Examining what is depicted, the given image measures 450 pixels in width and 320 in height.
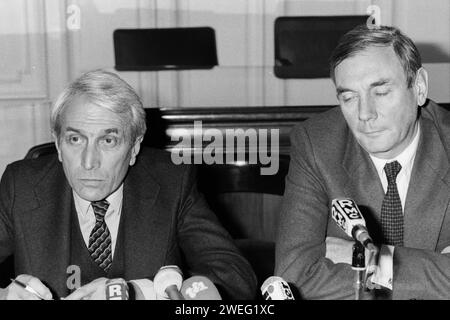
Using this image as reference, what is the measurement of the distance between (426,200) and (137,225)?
844 mm

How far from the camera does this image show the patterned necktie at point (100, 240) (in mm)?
2301

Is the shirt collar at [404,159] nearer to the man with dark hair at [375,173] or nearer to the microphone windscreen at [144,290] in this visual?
the man with dark hair at [375,173]

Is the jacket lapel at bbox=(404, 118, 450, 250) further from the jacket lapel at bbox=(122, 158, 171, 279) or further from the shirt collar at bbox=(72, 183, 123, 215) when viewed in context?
the shirt collar at bbox=(72, 183, 123, 215)

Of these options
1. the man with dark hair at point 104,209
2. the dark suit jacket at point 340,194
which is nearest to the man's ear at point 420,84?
the dark suit jacket at point 340,194

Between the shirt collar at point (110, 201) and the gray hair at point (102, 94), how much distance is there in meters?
0.19

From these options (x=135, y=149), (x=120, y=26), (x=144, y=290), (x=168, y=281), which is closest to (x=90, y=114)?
(x=135, y=149)

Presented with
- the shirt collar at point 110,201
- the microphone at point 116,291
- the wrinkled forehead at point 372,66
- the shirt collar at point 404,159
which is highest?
the wrinkled forehead at point 372,66

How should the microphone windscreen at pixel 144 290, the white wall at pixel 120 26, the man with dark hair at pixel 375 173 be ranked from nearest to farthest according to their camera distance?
the microphone windscreen at pixel 144 290 < the man with dark hair at pixel 375 173 < the white wall at pixel 120 26

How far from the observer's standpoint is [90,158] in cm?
Result: 219

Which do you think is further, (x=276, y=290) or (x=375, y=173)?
(x=375, y=173)

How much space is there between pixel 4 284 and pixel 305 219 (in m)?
0.91

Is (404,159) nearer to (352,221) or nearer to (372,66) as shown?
(372,66)
